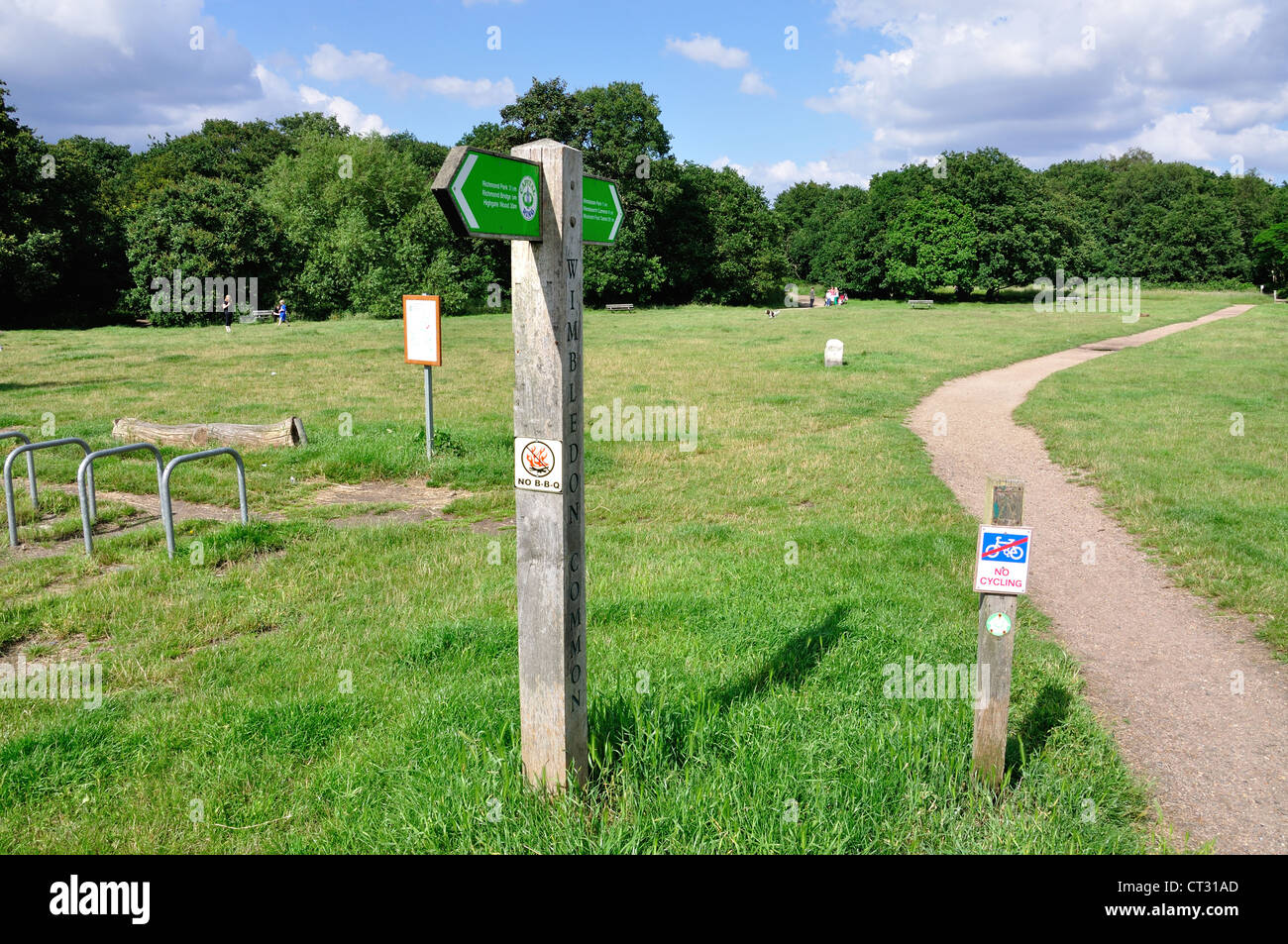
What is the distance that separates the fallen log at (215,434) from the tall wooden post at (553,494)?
393 inches

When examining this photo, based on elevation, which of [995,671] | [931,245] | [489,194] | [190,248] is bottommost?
[995,671]

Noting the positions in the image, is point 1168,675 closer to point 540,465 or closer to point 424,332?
point 540,465

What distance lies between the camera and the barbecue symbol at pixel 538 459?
326 cm

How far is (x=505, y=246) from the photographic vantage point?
55562mm

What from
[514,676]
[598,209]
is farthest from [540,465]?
[514,676]

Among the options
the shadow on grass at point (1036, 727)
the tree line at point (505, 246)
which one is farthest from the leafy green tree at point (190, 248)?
the shadow on grass at point (1036, 727)

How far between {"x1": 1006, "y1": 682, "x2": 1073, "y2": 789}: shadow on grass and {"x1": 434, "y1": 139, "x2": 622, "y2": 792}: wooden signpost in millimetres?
2111

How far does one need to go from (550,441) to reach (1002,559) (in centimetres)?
189

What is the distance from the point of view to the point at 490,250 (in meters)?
53.7

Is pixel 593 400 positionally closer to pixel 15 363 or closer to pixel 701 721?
pixel 701 721

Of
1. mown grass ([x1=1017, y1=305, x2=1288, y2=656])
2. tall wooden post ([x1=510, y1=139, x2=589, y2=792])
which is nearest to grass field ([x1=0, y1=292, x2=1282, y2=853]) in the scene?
tall wooden post ([x1=510, y1=139, x2=589, y2=792])

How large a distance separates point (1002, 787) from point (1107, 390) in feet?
57.4
